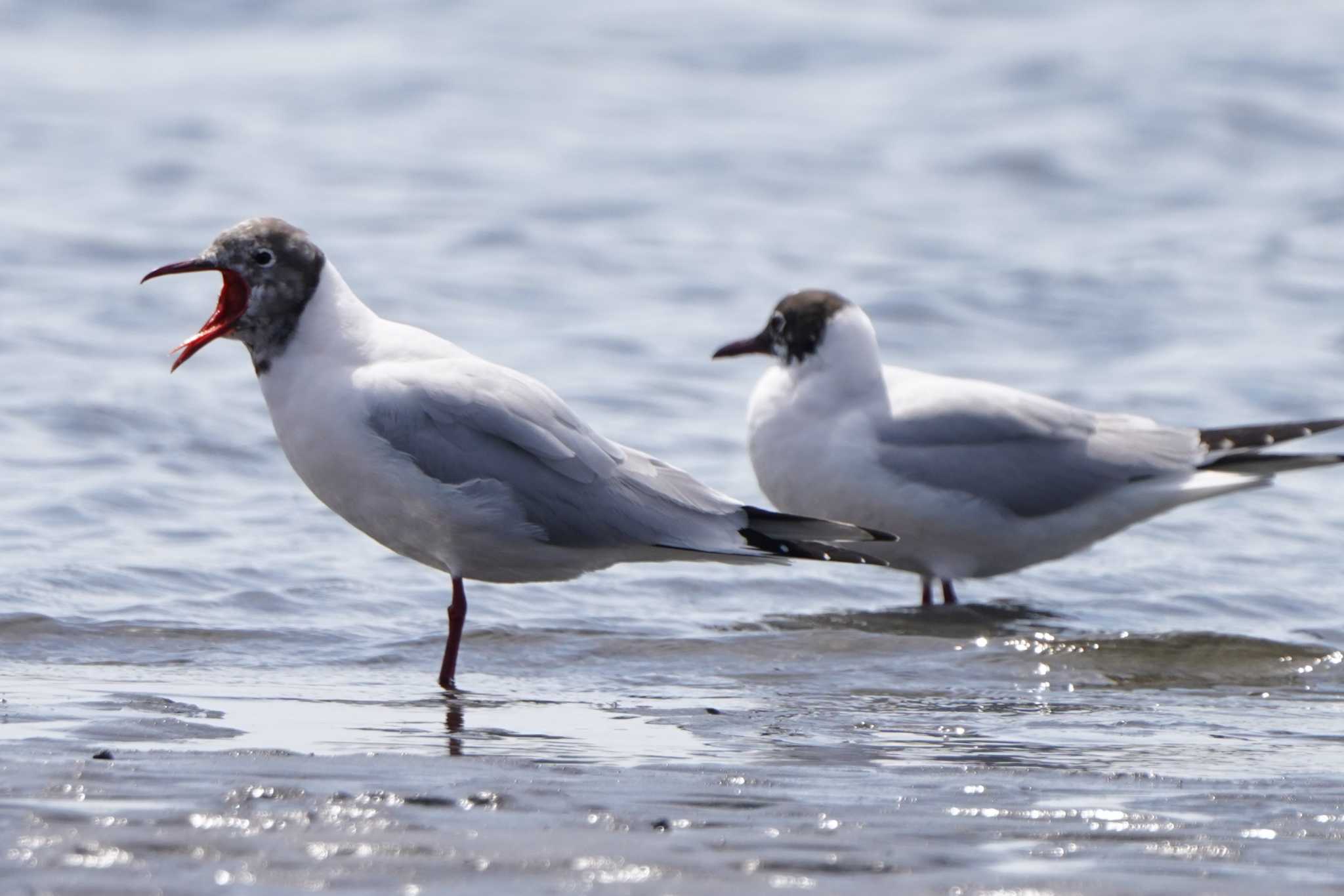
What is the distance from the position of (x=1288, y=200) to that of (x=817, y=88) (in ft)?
16.2

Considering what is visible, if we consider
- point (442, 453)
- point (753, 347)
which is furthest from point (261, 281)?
point (753, 347)

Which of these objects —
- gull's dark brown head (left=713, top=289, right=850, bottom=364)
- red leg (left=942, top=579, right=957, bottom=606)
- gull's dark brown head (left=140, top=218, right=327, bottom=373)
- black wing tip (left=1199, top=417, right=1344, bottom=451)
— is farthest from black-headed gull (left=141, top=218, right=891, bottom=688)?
black wing tip (left=1199, top=417, right=1344, bottom=451)

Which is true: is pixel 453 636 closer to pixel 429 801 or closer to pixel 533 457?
pixel 533 457

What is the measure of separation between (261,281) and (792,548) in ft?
5.36

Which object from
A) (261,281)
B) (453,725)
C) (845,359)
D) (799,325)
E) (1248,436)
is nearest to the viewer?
(453,725)

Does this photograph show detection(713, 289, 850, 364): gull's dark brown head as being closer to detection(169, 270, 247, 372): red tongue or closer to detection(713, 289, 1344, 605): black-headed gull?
detection(713, 289, 1344, 605): black-headed gull

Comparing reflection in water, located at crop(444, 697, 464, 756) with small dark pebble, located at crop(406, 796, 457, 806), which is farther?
reflection in water, located at crop(444, 697, 464, 756)

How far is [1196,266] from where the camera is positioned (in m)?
14.5

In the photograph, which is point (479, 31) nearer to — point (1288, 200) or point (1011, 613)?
point (1288, 200)

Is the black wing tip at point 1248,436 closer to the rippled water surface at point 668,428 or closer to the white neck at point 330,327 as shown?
the rippled water surface at point 668,428

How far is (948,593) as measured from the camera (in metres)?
Answer: 7.57

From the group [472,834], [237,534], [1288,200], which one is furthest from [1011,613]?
[1288,200]

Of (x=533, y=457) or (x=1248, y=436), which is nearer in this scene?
(x=533, y=457)

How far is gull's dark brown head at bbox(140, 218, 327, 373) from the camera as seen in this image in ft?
18.4
